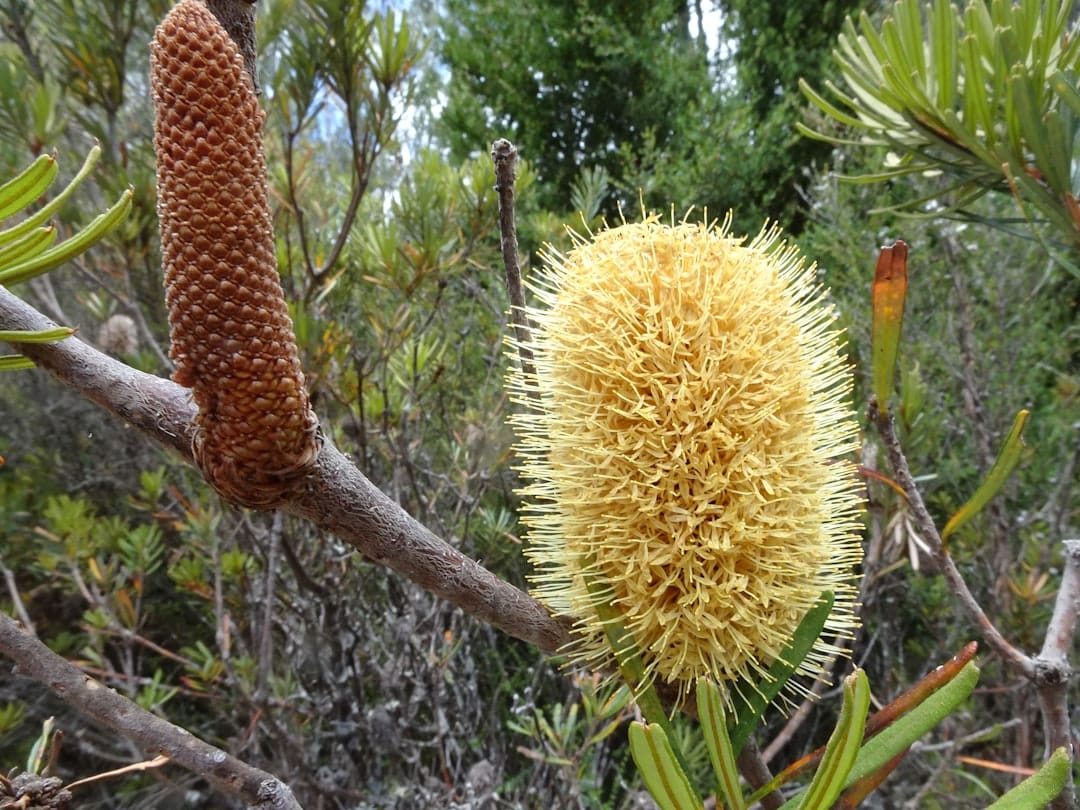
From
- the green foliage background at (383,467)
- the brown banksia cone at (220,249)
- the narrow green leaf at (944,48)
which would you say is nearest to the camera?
the brown banksia cone at (220,249)

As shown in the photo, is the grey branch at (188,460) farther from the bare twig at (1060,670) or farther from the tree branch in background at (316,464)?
the bare twig at (1060,670)

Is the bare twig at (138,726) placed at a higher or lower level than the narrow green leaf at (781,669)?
lower

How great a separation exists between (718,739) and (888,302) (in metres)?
0.34

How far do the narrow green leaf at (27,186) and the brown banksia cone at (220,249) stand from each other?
95mm

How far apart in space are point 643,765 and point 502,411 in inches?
47.3

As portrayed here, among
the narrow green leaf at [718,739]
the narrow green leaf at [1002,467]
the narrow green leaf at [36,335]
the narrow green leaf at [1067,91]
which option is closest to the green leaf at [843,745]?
the narrow green leaf at [718,739]

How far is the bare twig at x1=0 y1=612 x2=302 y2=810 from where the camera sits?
44 cm

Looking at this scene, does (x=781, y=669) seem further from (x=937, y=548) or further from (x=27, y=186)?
(x=27, y=186)

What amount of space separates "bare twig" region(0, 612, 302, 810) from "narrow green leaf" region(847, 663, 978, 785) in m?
0.38

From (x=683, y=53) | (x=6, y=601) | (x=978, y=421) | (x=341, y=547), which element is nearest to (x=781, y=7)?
(x=683, y=53)

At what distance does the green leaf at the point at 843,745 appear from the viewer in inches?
15.1

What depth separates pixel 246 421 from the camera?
35 cm

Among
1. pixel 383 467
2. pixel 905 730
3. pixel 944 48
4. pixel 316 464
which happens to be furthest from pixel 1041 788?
pixel 383 467

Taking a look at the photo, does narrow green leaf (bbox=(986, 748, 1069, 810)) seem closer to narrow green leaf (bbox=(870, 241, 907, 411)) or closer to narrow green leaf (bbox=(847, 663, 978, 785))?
narrow green leaf (bbox=(847, 663, 978, 785))
